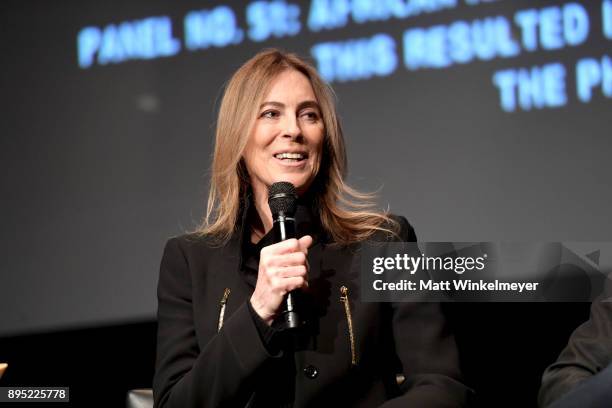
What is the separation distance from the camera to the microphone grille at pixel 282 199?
179cm

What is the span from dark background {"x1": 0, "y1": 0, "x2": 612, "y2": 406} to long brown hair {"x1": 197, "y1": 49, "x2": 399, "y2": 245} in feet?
2.78

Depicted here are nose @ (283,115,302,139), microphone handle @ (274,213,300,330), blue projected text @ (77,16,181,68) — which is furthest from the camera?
blue projected text @ (77,16,181,68)

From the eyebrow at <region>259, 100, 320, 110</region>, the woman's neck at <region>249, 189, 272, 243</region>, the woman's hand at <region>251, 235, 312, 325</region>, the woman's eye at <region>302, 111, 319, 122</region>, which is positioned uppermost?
the eyebrow at <region>259, 100, 320, 110</region>

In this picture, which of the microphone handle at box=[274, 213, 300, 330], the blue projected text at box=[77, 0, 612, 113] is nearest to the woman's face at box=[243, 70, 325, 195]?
the microphone handle at box=[274, 213, 300, 330]

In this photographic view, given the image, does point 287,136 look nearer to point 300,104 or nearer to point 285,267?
point 300,104

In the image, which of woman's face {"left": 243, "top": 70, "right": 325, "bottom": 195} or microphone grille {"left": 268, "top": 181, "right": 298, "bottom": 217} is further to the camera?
woman's face {"left": 243, "top": 70, "right": 325, "bottom": 195}

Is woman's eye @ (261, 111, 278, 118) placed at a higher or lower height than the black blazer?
higher

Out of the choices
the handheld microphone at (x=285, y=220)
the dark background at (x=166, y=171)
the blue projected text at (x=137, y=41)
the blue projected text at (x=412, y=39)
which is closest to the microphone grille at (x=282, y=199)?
the handheld microphone at (x=285, y=220)

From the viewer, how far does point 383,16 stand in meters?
3.32

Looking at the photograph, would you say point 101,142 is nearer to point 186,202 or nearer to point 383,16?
point 186,202

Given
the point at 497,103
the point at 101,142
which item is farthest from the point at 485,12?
the point at 101,142

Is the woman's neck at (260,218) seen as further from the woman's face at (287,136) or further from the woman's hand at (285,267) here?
the woman's hand at (285,267)

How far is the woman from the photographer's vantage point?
73.0 inches

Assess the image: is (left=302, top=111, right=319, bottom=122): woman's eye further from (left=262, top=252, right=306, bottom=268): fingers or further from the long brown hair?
(left=262, top=252, right=306, bottom=268): fingers
